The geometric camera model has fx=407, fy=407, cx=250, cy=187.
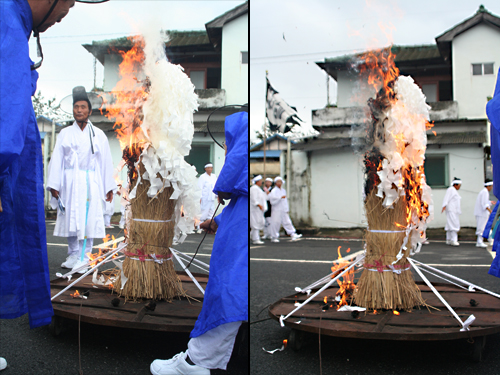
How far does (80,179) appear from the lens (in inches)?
162

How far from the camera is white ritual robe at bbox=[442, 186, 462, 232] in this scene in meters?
10.6

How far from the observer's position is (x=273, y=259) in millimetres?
7633

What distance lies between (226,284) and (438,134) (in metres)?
13.5

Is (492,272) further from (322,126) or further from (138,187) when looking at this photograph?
(322,126)

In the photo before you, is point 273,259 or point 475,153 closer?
point 273,259

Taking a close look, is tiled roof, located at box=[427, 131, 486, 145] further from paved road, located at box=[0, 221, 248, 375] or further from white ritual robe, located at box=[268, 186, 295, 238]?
paved road, located at box=[0, 221, 248, 375]

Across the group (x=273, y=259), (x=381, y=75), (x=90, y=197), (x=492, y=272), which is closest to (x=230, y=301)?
(x=492, y=272)

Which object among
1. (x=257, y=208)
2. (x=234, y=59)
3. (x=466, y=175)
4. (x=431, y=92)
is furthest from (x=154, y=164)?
(x=431, y=92)

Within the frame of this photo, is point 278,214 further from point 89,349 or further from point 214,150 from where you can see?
point 89,349

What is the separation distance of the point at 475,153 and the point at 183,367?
13608mm

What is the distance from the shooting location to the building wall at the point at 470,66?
13.4m

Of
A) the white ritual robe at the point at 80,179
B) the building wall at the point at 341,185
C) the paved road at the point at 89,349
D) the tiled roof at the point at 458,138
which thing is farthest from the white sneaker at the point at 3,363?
the tiled roof at the point at 458,138

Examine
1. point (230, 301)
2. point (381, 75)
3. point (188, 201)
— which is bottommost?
point (230, 301)

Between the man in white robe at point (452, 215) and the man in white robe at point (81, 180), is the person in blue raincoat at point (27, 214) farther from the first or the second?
the man in white robe at point (452, 215)
